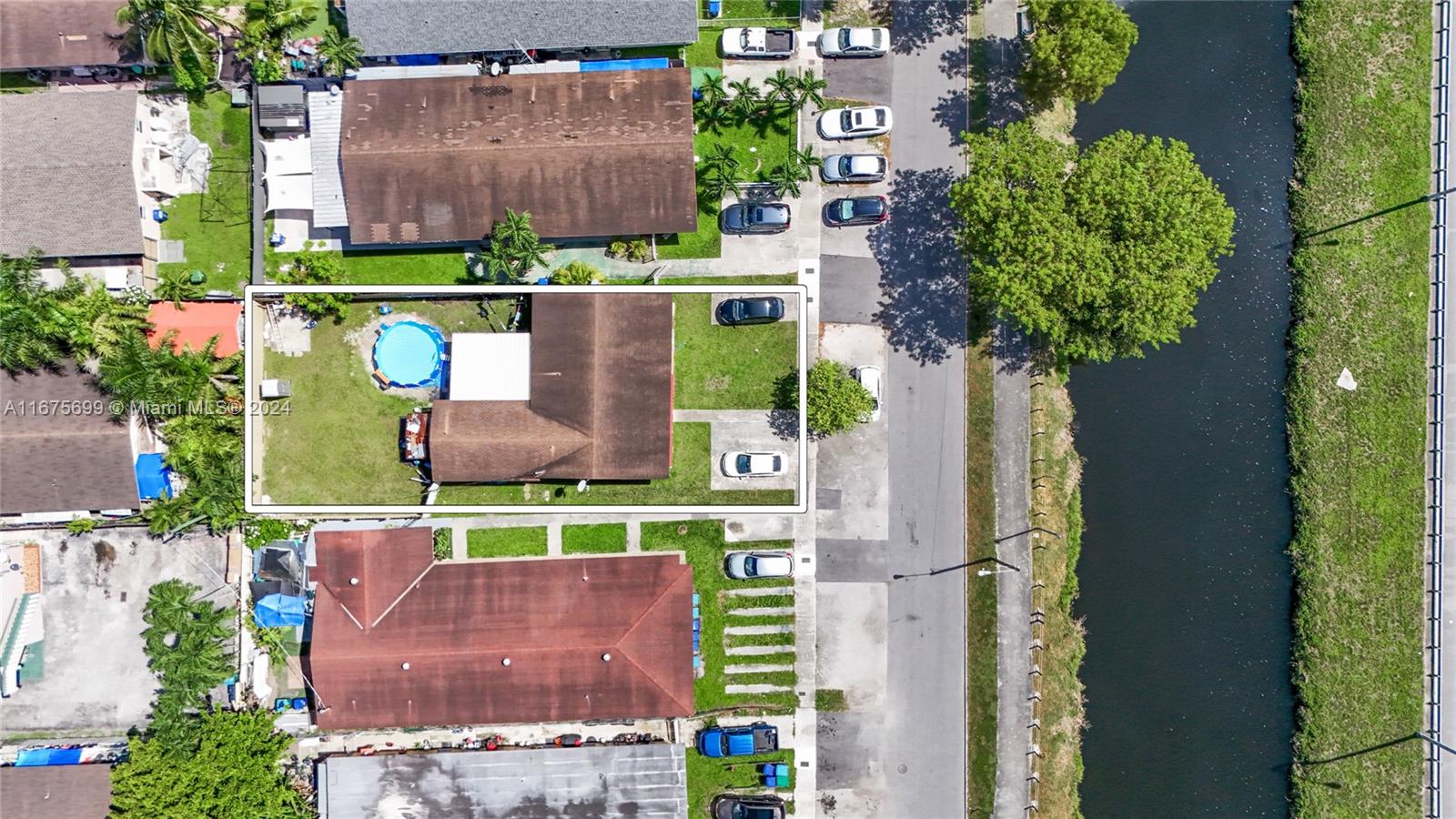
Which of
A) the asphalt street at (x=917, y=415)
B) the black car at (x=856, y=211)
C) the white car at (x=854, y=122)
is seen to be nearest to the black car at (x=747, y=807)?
the asphalt street at (x=917, y=415)

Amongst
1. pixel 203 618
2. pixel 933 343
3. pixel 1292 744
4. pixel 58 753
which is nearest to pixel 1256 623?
pixel 1292 744

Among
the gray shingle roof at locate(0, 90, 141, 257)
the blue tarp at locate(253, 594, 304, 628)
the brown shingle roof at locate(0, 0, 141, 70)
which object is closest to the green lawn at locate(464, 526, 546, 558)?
the blue tarp at locate(253, 594, 304, 628)

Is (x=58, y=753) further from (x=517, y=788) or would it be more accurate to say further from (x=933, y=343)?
(x=933, y=343)

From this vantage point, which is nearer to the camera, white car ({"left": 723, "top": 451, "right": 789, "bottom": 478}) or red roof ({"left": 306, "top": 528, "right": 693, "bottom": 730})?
red roof ({"left": 306, "top": 528, "right": 693, "bottom": 730})

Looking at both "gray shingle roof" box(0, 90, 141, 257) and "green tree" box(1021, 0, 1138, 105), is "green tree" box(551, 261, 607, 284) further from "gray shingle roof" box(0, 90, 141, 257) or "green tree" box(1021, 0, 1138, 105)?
"green tree" box(1021, 0, 1138, 105)

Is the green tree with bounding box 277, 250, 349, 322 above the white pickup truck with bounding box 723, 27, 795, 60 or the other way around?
the other way around

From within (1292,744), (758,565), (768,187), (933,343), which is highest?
(768,187)
